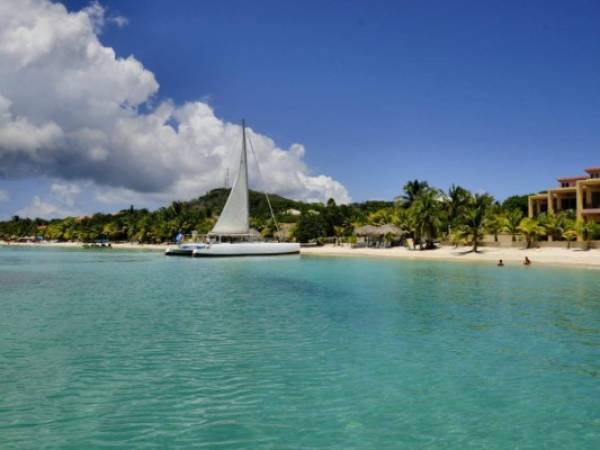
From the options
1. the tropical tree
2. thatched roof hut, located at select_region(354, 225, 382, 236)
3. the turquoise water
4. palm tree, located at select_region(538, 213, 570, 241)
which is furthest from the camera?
the tropical tree

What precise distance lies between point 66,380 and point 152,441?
11.7 feet

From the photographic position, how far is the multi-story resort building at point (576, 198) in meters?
53.9

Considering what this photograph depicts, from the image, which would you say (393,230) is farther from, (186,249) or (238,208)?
(186,249)

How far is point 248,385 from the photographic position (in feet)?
30.1

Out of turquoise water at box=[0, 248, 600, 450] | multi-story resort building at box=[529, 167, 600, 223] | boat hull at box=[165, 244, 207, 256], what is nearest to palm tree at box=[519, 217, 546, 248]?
multi-story resort building at box=[529, 167, 600, 223]

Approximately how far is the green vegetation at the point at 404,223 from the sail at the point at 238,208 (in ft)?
30.0

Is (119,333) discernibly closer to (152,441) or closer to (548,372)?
(152,441)

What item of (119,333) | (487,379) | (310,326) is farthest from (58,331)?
(487,379)

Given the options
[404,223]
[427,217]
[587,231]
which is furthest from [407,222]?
[587,231]

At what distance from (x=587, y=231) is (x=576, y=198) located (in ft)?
41.2

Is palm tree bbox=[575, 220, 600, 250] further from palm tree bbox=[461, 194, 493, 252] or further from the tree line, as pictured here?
palm tree bbox=[461, 194, 493, 252]

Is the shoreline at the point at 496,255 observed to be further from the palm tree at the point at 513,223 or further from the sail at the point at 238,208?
the sail at the point at 238,208

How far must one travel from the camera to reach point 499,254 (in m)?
49.4

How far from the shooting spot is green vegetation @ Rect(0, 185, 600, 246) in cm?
5191
